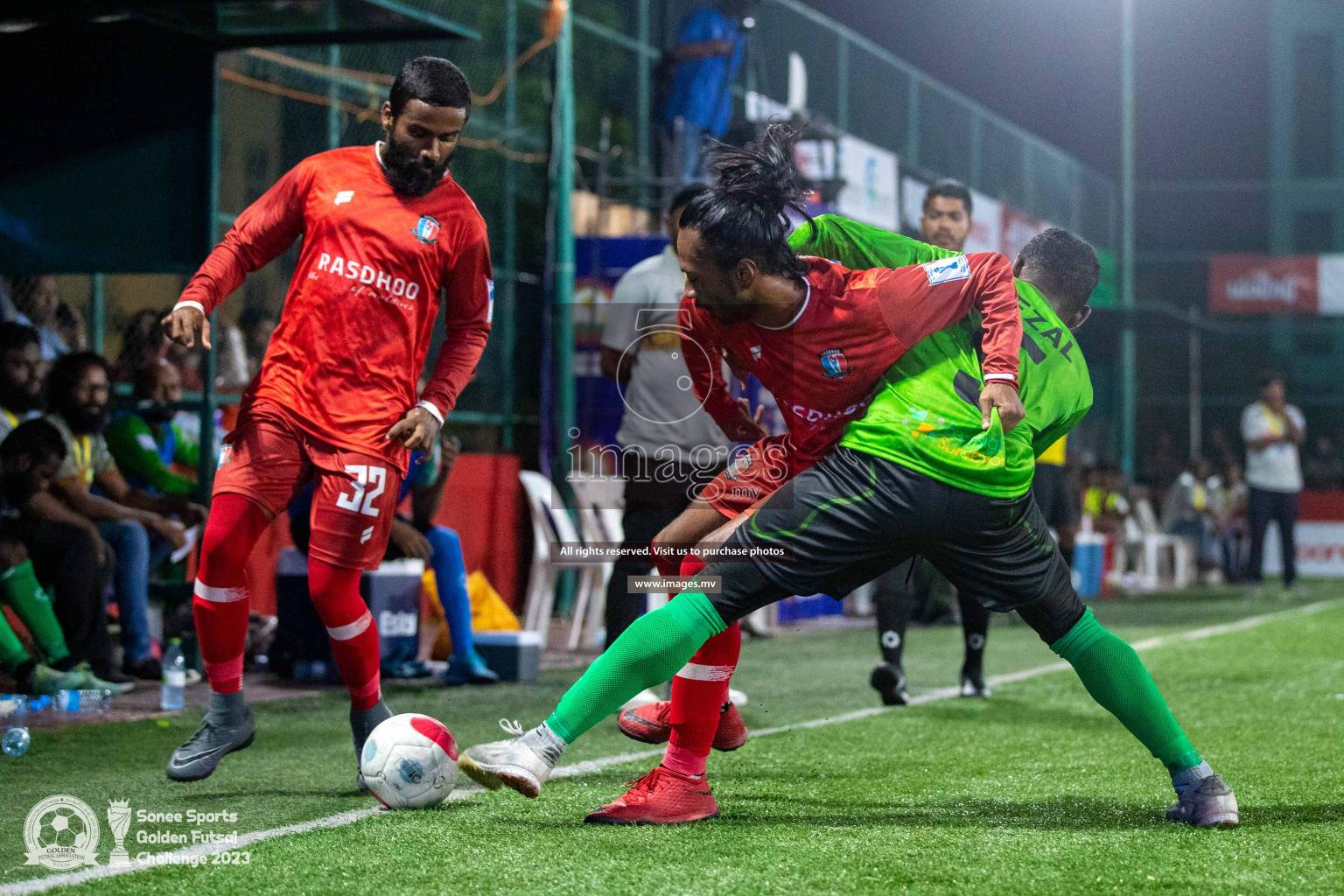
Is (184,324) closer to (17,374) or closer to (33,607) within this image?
(33,607)

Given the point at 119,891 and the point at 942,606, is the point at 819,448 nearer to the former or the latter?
the point at 119,891

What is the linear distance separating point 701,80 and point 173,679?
343 inches

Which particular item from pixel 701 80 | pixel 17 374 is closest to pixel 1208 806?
pixel 17 374

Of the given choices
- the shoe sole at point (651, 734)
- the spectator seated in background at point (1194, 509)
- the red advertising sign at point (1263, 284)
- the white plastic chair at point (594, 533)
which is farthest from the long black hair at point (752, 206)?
the red advertising sign at point (1263, 284)

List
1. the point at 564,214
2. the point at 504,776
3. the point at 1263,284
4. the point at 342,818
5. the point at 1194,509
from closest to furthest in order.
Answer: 1. the point at 504,776
2. the point at 342,818
3. the point at 564,214
4. the point at 1194,509
5. the point at 1263,284

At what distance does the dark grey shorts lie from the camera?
3855 mm

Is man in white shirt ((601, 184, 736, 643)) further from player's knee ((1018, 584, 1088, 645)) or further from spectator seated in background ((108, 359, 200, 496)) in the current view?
spectator seated in background ((108, 359, 200, 496))

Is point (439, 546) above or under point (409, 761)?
above

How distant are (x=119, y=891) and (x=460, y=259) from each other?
2125 millimetres

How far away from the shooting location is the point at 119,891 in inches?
130

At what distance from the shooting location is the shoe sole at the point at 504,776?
3.60m

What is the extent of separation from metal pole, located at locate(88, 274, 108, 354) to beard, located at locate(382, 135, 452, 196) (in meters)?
5.04

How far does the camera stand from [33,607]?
6621 millimetres

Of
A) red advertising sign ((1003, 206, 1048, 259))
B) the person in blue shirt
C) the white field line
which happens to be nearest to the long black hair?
the white field line
